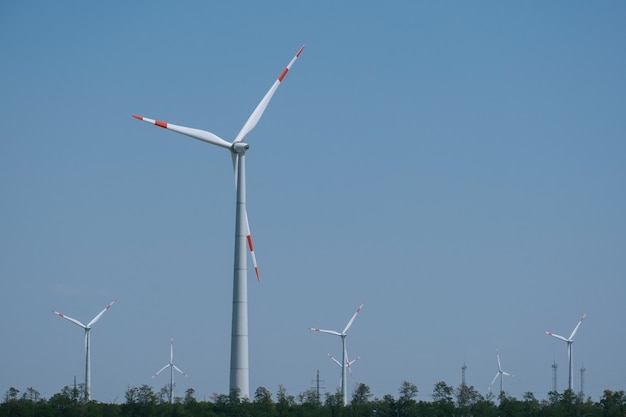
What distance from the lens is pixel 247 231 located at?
385ft

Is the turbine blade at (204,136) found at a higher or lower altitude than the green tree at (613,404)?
higher

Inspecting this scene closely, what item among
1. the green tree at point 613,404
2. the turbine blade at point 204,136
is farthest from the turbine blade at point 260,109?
the green tree at point 613,404

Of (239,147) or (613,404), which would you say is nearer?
(239,147)

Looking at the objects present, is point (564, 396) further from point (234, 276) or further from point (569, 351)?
point (234, 276)

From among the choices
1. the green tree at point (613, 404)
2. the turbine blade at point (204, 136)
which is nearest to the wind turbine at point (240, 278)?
the turbine blade at point (204, 136)

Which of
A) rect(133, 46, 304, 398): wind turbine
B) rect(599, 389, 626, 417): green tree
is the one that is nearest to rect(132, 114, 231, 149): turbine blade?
rect(133, 46, 304, 398): wind turbine

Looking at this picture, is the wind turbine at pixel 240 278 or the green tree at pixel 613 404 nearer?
the wind turbine at pixel 240 278

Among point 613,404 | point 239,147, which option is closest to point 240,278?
point 239,147

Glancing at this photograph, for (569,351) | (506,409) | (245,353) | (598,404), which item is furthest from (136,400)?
(569,351)

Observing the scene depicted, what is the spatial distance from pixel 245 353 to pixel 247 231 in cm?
982

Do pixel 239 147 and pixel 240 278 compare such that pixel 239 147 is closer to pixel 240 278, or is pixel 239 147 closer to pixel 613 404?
pixel 240 278

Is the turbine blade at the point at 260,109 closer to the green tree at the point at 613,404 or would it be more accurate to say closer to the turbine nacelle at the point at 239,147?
the turbine nacelle at the point at 239,147

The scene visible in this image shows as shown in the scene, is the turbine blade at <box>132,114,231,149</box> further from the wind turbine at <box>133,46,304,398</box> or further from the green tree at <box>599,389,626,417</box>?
the green tree at <box>599,389,626,417</box>

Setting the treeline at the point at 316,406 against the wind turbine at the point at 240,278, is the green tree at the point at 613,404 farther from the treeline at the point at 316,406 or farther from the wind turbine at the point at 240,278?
the wind turbine at the point at 240,278
